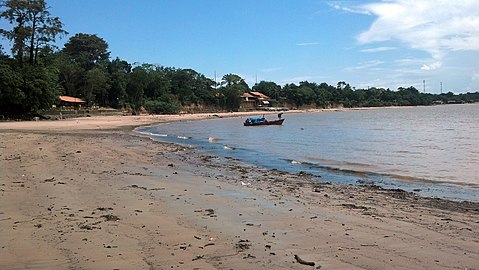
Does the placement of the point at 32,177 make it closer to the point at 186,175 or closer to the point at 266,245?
the point at 186,175

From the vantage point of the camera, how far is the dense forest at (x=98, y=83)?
171ft

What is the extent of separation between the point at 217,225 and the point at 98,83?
81.8 m

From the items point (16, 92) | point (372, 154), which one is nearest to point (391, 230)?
point (372, 154)

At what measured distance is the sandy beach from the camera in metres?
5.22

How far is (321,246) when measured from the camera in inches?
230

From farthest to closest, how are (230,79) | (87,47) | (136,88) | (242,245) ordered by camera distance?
(230,79) < (87,47) < (136,88) < (242,245)

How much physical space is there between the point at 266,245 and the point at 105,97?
8930 cm

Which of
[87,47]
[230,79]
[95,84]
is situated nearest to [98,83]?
[95,84]

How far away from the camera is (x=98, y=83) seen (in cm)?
8356

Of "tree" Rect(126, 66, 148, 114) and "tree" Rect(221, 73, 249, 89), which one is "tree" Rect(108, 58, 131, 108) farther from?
"tree" Rect(221, 73, 249, 89)

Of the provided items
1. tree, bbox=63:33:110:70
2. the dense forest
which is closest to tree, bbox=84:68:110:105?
the dense forest

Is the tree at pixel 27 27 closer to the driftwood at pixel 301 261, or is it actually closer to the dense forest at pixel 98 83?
the dense forest at pixel 98 83

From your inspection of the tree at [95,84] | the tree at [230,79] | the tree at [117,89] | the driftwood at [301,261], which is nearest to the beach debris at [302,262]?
the driftwood at [301,261]

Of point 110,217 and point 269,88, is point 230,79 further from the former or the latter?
point 110,217
